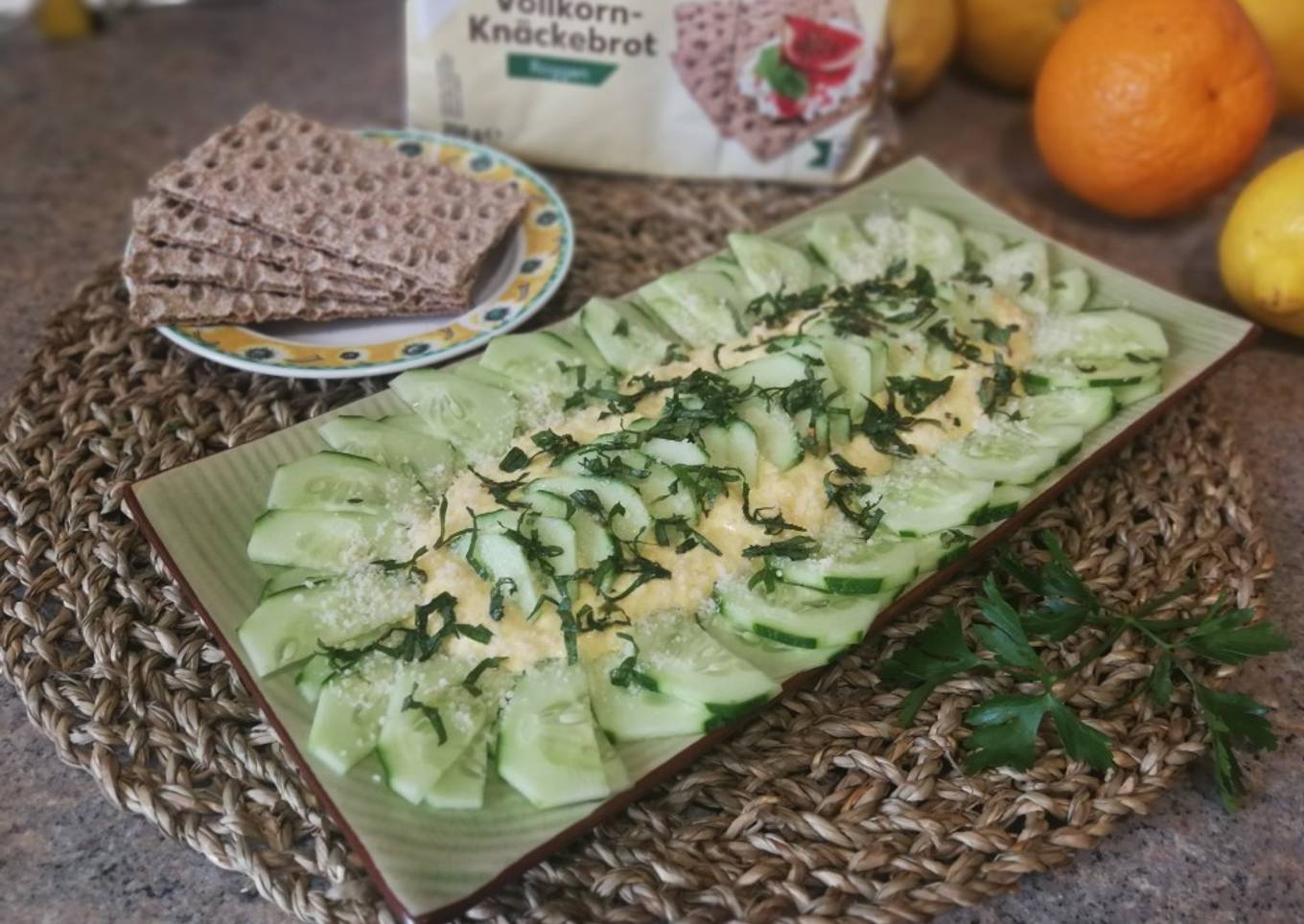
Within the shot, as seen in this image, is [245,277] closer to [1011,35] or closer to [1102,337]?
[1102,337]

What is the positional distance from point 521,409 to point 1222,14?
1.69 m

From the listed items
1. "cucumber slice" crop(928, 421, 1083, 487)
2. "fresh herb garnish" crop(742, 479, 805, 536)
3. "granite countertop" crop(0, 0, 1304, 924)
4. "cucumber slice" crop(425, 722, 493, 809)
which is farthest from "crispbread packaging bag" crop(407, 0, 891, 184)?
"cucumber slice" crop(425, 722, 493, 809)

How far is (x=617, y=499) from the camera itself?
63.5 inches

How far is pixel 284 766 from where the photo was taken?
5.01 feet

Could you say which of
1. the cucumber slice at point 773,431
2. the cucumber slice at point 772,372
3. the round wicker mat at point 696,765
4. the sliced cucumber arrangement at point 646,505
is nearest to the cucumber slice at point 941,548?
the sliced cucumber arrangement at point 646,505

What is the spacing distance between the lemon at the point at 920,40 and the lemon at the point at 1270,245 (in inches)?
36.3

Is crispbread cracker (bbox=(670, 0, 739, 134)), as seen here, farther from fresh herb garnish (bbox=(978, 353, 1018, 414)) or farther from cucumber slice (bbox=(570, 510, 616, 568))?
cucumber slice (bbox=(570, 510, 616, 568))

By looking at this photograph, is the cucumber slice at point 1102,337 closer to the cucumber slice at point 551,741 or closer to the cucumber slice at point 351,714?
the cucumber slice at point 551,741

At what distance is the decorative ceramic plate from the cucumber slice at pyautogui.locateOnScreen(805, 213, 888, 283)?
1.67ft

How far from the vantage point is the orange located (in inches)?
91.7

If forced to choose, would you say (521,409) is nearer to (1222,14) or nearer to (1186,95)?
(1186,95)

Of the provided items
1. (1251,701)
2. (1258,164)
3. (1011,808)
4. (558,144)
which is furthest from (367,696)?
(1258,164)

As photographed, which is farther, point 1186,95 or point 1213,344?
point 1186,95

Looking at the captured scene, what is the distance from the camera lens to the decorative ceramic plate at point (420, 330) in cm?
202
